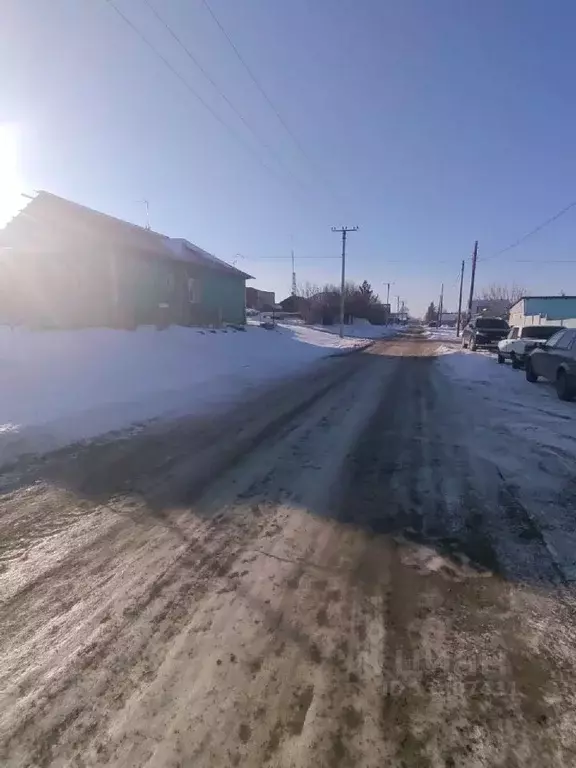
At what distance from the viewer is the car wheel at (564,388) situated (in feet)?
34.2

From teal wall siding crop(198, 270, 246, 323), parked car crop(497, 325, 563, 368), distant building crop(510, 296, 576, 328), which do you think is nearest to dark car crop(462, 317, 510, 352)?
parked car crop(497, 325, 563, 368)

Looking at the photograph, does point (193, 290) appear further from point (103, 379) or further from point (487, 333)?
point (487, 333)

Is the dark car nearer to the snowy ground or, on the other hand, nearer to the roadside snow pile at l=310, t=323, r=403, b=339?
the snowy ground

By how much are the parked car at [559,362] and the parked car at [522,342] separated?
380 cm

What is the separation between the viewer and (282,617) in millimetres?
2664

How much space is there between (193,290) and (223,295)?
3.75 metres

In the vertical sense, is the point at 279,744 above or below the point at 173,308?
below

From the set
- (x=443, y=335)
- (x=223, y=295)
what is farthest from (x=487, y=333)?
(x=443, y=335)

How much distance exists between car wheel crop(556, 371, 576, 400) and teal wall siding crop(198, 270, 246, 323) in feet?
62.6

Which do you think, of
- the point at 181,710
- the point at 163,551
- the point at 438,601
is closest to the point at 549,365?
the point at 438,601

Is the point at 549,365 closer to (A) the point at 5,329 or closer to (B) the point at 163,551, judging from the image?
(B) the point at 163,551

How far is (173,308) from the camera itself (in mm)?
22250

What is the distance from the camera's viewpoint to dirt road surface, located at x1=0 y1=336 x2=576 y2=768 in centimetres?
192

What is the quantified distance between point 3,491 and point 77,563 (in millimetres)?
1860
